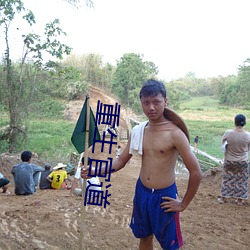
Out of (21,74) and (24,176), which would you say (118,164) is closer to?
(24,176)

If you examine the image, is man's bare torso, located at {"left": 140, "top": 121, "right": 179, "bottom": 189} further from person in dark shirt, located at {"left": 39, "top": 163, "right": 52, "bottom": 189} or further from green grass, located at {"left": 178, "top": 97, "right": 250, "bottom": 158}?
green grass, located at {"left": 178, "top": 97, "right": 250, "bottom": 158}

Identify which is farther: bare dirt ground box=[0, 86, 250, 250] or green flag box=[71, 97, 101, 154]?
bare dirt ground box=[0, 86, 250, 250]

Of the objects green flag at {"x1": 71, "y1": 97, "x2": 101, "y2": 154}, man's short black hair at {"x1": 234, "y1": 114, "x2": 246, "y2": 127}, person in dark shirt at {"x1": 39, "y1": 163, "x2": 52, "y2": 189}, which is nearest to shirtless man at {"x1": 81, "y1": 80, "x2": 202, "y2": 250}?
green flag at {"x1": 71, "y1": 97, "x2": 101, "y2": 154}

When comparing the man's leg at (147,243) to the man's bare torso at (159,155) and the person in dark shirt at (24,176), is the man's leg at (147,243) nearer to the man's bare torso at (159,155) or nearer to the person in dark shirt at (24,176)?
the man's bare torso at (159,155)

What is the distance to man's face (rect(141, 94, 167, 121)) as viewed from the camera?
6.24 ft

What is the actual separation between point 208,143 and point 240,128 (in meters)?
11.2

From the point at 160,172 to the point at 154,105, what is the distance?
17.5 inches

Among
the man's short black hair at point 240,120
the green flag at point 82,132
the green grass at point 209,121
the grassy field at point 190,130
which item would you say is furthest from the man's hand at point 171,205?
the green grass at point 209,121

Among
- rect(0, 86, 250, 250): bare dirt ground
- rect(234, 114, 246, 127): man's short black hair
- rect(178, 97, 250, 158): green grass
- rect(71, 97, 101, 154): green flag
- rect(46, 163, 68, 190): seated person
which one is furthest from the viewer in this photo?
rect(178, 97, 250, 158): green grass

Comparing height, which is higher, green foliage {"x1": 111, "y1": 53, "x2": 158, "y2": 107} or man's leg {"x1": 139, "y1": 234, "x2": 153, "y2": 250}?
green foliage {"x1": 111, "y1": 53, "x2": 158, "y2": 107}

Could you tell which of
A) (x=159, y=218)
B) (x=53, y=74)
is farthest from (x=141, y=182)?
(x=53, y=74)

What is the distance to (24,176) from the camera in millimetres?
4527

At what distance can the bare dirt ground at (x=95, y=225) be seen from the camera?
280cm

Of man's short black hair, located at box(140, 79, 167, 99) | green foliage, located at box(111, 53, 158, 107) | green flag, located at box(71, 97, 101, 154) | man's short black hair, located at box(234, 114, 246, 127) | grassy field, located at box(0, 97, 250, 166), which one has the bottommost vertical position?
grassy field, located at box(0, 97, 250, 166)
